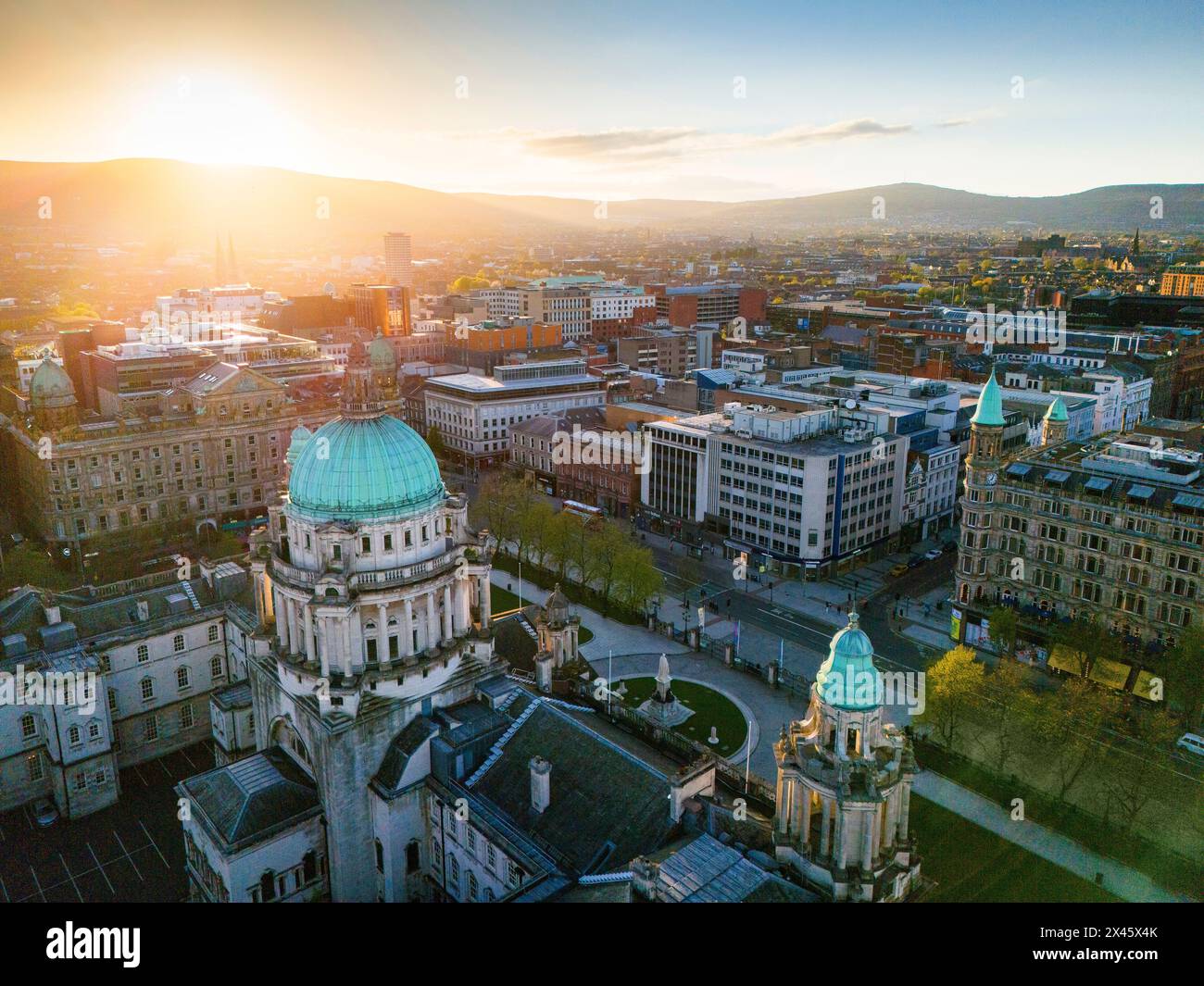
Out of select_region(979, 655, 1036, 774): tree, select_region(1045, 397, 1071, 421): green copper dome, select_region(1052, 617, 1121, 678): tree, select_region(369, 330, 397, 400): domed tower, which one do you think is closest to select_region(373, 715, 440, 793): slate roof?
select_region(979, 655, 1036, 774): tree

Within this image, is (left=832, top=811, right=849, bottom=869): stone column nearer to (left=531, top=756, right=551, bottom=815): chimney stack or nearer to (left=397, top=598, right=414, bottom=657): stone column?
(left=531, top=756, right=551, bottom=815): chimney stack

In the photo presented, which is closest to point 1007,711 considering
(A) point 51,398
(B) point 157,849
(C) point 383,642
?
(C) point 383,642

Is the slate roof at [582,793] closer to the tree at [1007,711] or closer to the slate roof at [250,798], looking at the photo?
the slate roof at [250,798]

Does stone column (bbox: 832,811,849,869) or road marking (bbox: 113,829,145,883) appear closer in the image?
stone column (bbox: 832,811,849,869)

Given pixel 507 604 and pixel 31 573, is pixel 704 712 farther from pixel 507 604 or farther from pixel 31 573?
pixel 31 573

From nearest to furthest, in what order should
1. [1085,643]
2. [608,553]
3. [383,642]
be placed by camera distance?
[383,642], [1085,643], [608,553]
